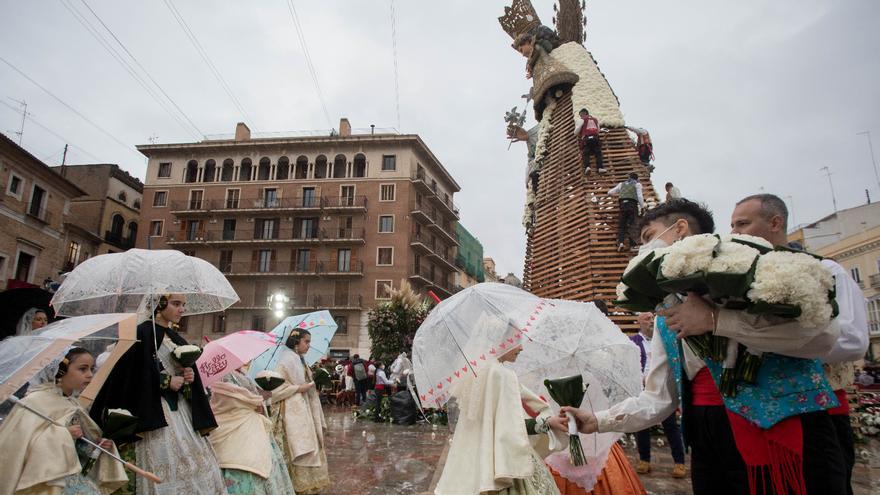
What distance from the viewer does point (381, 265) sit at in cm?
3547

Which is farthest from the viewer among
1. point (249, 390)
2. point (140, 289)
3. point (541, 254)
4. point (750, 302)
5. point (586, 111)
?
point (541, 254)

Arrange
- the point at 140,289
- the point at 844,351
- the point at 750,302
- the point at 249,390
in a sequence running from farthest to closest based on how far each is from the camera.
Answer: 1. the point at 249,390
2. the point at 140,289
3. the point at 844,351
4. the point at 750,302

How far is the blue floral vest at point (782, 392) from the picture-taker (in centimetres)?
167

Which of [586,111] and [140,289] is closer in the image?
[140,289]

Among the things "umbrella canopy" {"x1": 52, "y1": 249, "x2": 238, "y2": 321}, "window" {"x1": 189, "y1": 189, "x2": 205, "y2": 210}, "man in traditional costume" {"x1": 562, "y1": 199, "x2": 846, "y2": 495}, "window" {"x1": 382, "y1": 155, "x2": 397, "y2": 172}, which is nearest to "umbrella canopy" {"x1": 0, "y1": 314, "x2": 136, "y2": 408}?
"umbrella canopy" {"x1": 52, "y1": 249, "x2": 238, "y2": 321}

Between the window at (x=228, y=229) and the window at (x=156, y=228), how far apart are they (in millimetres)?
5349

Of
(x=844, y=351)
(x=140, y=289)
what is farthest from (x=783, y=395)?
(x=140, y=289)

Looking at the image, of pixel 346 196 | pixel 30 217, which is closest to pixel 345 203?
pixel 346 196

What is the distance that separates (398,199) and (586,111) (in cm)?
2786

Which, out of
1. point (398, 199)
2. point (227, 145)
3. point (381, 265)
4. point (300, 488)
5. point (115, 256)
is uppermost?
point (227, 145)

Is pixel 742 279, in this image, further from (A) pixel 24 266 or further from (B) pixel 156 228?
(B) pixel 156 228

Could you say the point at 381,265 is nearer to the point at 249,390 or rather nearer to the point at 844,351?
the point at 249,390

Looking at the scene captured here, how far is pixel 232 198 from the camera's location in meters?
38.4

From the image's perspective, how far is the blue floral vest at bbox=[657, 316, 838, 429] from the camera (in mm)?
1674
